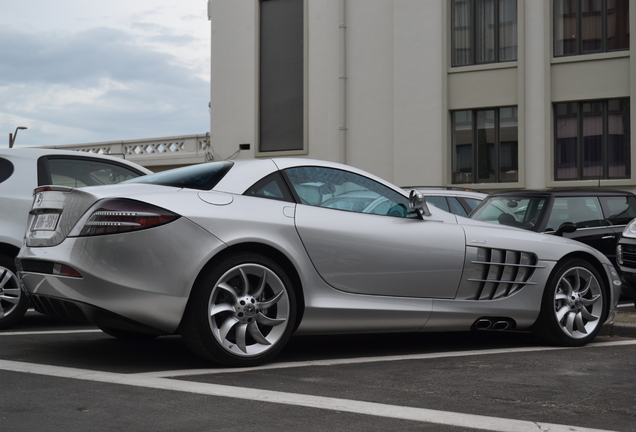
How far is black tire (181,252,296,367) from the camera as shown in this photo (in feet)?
17.5

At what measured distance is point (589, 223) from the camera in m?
10.3

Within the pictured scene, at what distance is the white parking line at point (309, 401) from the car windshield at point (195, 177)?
129 cm

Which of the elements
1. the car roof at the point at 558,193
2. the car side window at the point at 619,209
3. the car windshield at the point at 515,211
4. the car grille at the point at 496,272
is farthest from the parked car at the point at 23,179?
the car side window at the point at 619,209

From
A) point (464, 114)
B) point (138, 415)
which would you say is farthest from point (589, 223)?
point (464, 114)

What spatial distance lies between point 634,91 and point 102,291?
16.6 meters

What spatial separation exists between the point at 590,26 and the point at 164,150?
1468cm

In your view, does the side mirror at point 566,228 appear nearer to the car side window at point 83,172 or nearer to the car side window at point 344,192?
the car side window at point 344,192

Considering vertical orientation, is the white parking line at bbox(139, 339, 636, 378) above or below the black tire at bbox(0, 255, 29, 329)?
below

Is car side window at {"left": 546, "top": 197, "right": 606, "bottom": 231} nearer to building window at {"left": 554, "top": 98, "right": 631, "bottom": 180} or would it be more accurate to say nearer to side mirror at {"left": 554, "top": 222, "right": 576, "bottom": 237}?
side mirror at {"left": 554, "top": 222, "right": 576, "bottom": 237}

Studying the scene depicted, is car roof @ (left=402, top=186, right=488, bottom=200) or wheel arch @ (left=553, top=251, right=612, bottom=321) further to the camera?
car roof @ (left=402, top=186, right=488, bottom=200)

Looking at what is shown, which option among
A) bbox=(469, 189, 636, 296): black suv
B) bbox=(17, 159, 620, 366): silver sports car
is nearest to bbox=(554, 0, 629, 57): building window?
bbox=(469, 189, 636, 296): black suv

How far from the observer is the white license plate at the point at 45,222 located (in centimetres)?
568

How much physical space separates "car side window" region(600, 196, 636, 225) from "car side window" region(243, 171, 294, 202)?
591 cm

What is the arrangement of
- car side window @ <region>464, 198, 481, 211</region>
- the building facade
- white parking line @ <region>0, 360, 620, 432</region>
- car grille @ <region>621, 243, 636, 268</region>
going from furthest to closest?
the building facade, car side window @ <region>464, 198, 481, 211</region>, car grille @ <region>621, 243, 636, 268</region>, white parking line @ <region>0, 360, 620, 432</region>
